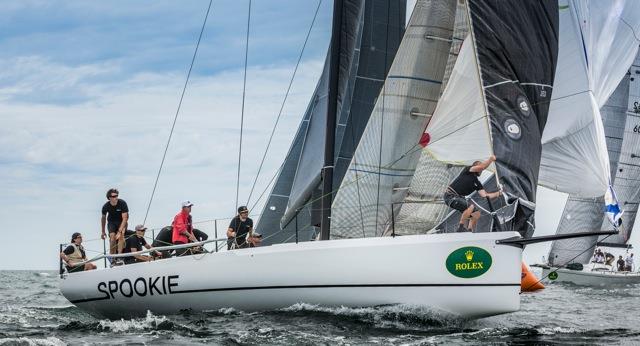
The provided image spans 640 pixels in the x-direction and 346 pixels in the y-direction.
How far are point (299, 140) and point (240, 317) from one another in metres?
9.59

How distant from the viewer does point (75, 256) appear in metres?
19.1

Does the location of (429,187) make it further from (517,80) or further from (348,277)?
(348,277)

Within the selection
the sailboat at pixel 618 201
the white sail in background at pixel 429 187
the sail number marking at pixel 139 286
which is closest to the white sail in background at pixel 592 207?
the sailboat at pixel 618 201

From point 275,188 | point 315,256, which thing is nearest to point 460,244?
point 315,256

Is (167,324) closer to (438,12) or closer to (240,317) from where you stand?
(240,317)

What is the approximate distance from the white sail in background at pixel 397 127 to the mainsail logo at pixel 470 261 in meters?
2.79

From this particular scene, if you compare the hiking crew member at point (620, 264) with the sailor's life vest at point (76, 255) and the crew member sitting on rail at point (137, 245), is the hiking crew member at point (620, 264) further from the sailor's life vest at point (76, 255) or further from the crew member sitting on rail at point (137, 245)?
the sailor's life vest at point (76, 255)

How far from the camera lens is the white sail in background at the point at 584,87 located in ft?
55.2

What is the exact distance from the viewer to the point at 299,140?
981 inches

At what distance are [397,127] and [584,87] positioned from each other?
10.6 feet

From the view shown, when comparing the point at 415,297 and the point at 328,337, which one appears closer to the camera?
the point at 328,337

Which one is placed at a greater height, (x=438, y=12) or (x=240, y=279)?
(x=438, y=12)

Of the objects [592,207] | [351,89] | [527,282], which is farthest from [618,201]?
[527,282]

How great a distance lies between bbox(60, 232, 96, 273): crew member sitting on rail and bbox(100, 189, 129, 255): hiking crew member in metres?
0.67
